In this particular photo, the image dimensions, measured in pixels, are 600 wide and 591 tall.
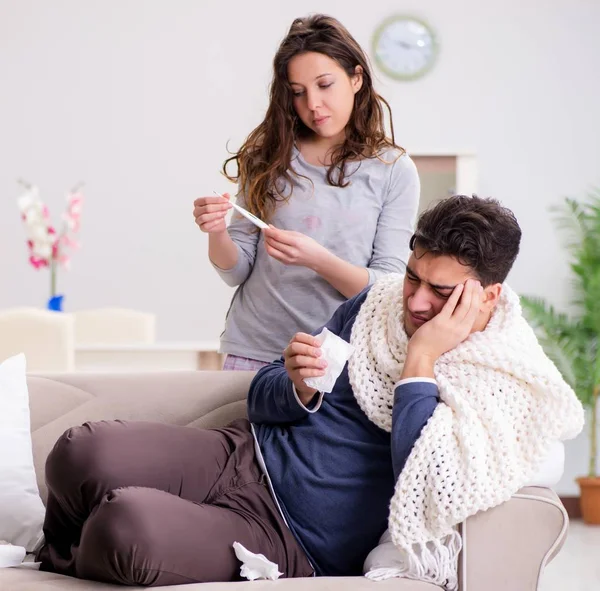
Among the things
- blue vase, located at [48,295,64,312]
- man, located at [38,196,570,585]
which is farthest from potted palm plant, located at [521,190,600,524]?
man, located at [38,196,570,585]

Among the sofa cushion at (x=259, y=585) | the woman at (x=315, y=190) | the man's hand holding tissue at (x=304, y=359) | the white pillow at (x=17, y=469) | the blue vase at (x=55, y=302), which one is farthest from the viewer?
the blue vase at (x=55, y=302)

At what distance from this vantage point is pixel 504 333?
5.45ft

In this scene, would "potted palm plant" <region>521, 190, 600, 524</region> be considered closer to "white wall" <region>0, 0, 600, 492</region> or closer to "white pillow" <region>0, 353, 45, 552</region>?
"white wall" <region>0, 0, 600, 492</region>

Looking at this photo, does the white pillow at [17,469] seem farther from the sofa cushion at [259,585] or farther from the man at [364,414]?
the man at [364,414]

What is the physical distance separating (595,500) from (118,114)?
3281 mm

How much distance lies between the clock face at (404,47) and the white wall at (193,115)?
6 centimetres

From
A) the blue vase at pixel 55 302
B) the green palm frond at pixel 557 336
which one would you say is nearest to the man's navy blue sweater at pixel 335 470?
the blue vase at pixel 55 302

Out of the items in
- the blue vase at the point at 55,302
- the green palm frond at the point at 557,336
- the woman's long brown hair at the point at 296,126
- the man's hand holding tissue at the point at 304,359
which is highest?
the woman's long brown hair at the point at 296,126

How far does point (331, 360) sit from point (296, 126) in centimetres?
74

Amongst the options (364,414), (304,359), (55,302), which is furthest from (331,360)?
(55,302)

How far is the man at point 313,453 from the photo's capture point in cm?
154

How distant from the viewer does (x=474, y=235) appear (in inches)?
63.6

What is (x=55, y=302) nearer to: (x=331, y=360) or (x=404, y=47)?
(x=404, y=47)

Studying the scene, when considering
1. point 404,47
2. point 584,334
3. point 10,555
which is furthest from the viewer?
point 404,47
